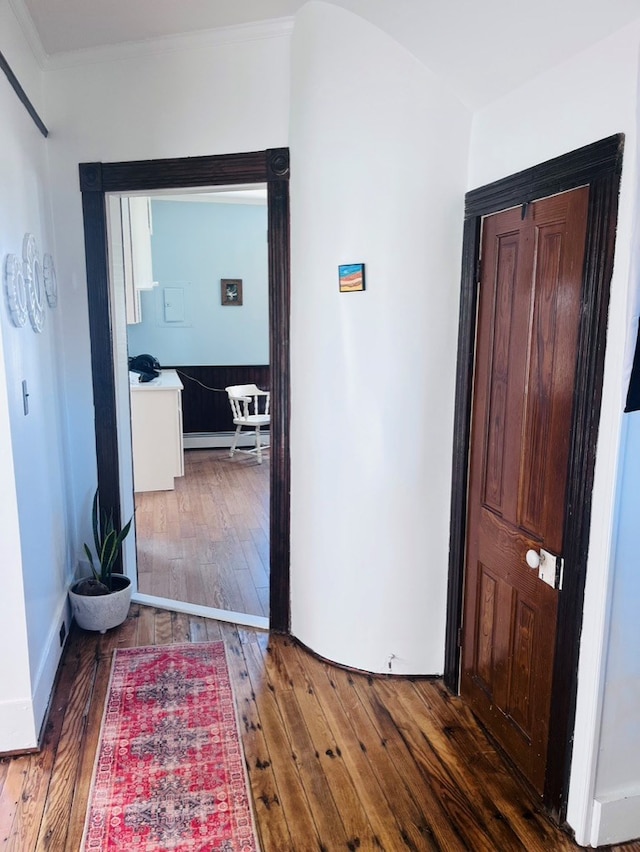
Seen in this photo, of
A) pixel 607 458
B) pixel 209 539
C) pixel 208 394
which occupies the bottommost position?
pixel 209 539

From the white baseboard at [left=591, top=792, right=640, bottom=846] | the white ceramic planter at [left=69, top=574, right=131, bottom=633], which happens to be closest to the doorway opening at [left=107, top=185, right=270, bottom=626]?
the white ceramic planter at [left=69, top=574, right=131, bottom=633]

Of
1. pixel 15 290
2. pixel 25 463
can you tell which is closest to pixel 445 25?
pixel 15 290

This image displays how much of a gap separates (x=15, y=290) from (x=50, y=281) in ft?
2.33

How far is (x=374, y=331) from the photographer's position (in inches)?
99.2

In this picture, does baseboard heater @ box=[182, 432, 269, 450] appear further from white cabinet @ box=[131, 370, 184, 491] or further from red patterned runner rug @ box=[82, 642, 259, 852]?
red patterned runner rug @ box=[82, 642, 259, 852]

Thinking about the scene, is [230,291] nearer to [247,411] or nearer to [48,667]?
[247,411]

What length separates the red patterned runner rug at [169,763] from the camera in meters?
1.93

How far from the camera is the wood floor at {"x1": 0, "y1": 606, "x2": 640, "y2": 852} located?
1.94 m

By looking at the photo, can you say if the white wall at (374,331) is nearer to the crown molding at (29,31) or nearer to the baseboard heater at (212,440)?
the crown molding at (29,31)

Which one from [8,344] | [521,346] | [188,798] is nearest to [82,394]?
[8,344]

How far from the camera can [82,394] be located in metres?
3.22

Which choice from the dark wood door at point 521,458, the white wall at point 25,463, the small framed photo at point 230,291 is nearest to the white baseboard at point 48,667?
the white wall at point 25,463

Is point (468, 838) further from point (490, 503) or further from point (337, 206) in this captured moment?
point (337, 206)

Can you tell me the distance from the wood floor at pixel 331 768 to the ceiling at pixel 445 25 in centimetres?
226
